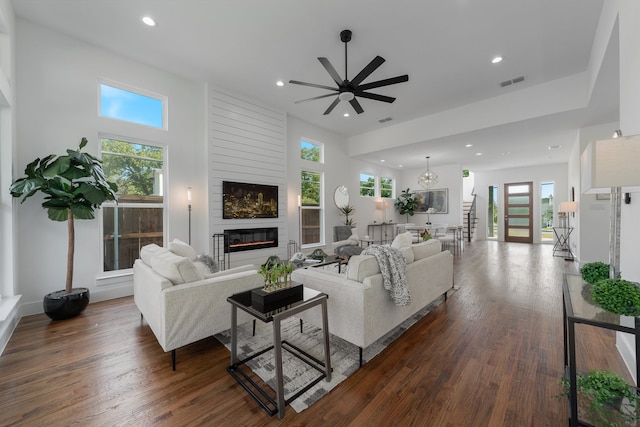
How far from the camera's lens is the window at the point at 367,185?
8.78m

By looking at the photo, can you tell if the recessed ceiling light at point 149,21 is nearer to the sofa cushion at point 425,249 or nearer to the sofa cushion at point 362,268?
the sofa cushion at point 362,268

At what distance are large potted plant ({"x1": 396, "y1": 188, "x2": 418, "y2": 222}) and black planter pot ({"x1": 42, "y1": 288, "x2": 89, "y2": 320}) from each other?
31.3 ft

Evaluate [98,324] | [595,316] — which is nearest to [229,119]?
[98,324]

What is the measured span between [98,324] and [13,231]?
1.43 meters

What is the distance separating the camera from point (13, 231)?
288 cm

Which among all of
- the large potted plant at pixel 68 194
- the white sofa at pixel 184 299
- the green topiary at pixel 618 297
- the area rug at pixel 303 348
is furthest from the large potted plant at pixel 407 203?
the large potted plant at pixel 68 194

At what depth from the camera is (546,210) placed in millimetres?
9750

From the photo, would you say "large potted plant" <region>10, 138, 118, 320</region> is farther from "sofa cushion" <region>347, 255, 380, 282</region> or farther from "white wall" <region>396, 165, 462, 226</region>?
"white wall" <region>396, 165, 462, 226</region>

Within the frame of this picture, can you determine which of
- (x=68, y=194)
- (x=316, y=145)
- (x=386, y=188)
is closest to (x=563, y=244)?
(x=386, y=188)

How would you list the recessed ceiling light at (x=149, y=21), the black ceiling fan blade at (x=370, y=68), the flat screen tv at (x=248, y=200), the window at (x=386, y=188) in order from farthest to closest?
1. the window at (x=386, y=188)
2. the flat screen tv at (x=248, y=200)
3. the recessed ceiling light at (x=149, y=21)
4. the black ceiling fan blade at (x=370, y=68)

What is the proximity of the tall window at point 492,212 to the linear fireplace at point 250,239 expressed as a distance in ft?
32.5

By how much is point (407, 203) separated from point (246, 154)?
7.08 m

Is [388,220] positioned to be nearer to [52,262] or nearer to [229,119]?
[229,119]

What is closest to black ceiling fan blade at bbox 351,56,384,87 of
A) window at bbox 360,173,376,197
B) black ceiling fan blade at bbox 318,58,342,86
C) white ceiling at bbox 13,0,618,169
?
black ceiling fan blade at bbox 318,58,342,86
